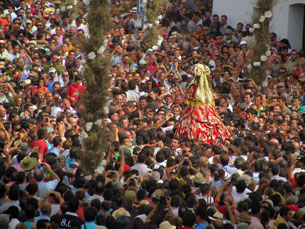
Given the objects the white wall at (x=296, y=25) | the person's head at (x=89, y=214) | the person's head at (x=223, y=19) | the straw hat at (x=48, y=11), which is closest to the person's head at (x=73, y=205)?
the person's head at (x=89, y=214)

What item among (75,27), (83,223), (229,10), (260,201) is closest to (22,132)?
(83,223)

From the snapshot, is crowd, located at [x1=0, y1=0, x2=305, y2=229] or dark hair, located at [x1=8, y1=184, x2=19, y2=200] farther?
dark hair, located at [x1=8, y1=184, x2=19, y2=200]

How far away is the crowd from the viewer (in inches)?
345

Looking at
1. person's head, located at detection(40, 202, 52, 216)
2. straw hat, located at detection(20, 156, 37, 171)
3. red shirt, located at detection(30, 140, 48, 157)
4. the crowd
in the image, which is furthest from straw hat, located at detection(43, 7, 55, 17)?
person's head, located at detection(40, 202, 52, 216)

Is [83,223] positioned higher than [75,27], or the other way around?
[75,27]

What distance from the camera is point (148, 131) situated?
40.8 ft

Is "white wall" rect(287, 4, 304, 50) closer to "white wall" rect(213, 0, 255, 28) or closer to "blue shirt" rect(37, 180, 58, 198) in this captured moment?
"white wall" rect(213, 0, 255, 28)

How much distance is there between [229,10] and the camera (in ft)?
68.5

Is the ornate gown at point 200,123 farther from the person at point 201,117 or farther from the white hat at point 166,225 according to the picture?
the white hat at point 166,225

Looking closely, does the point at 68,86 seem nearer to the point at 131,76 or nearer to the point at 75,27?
the point at 131,76

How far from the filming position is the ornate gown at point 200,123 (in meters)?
12.9

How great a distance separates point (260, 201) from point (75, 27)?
11397 mm

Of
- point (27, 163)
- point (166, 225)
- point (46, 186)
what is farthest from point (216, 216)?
point (27, 163)

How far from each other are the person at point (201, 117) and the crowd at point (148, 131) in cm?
37
